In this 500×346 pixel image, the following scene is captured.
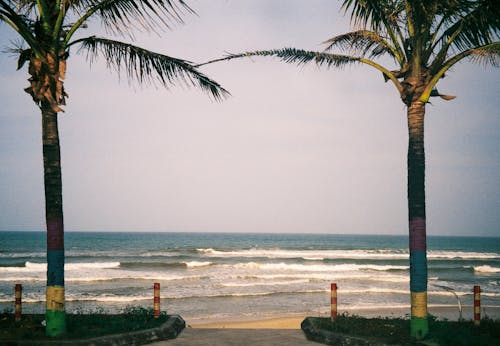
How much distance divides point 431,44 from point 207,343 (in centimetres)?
658

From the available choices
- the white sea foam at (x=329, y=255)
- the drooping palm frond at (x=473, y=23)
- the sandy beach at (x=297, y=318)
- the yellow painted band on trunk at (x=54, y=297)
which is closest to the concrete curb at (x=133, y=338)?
the yellow painted band on trunk at (x=54, y=297)

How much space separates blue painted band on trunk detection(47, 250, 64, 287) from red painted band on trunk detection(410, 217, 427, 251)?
5.85 meters

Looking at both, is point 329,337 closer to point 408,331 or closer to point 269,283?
point 408,331

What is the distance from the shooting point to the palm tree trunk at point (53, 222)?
7.51 metres

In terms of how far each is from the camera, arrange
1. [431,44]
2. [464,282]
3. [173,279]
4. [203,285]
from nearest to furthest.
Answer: [431,44]
[203,285]
[173,279]
[464,282]

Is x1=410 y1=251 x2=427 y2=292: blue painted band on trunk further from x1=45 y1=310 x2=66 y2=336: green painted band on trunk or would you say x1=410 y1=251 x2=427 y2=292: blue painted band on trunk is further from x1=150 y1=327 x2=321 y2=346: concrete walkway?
x1=45 y1=310 x2=66 y2=336: green painted band on trunk

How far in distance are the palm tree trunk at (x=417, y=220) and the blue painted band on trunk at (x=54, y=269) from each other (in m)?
5.83

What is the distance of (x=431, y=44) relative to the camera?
25.8 ft

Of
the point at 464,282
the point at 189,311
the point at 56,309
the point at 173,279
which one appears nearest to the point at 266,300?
the point at 189,311

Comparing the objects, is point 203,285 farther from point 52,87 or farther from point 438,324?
point 52,87

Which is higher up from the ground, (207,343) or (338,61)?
(338,61)

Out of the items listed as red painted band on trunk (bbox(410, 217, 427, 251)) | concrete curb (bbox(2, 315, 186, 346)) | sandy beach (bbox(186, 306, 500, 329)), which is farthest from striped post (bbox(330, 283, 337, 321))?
sandy beach (bbox(186, 306, 500, 329))

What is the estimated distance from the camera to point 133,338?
7.98 metres

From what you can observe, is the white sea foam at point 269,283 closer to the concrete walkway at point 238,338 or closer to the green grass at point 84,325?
the green grass at point 84,325
